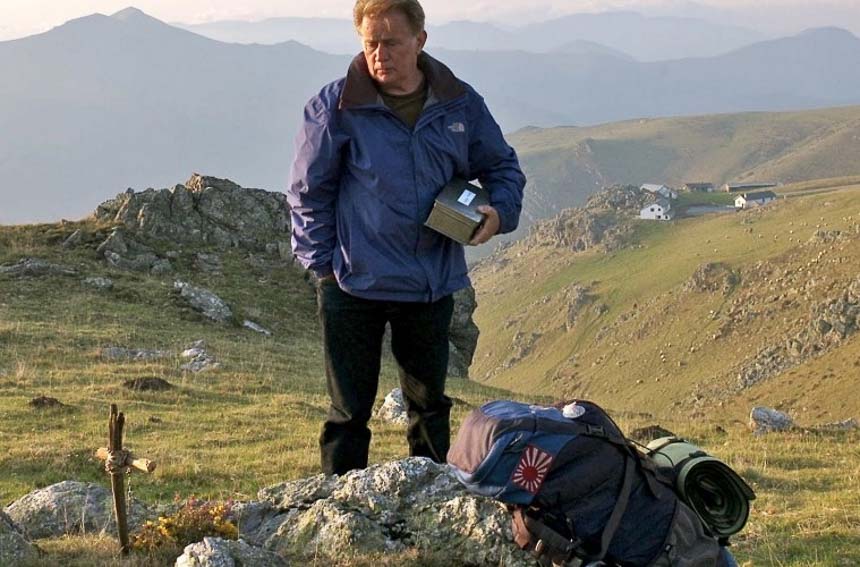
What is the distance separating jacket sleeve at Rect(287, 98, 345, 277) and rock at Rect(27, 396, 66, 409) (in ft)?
29.5

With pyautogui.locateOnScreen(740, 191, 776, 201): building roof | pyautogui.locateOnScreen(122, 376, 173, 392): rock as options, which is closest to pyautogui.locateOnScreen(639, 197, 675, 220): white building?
pyautogui.locateOnScreen(740, 191, 776, 201): building roof

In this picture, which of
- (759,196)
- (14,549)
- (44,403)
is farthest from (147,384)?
(759,196)

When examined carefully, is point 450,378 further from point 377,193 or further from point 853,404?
point 853,404

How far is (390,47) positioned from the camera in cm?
561

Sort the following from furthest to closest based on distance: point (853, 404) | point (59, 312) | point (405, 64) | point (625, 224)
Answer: point (625, 224), point (853, 404), point (59, 312), point (405, 64)

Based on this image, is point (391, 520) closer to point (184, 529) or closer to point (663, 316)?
point (184, 529)

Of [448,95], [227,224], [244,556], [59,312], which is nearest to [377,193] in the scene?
[448,95]

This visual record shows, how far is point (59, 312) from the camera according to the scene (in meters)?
21.8

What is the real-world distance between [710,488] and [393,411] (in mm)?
9713

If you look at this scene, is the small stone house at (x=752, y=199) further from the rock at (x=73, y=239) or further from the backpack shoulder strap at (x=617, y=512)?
the backpack shoulder strap at (x=617, y=512)

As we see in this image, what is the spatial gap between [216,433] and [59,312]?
10.9m

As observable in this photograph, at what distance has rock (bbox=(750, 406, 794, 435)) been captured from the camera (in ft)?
54.5

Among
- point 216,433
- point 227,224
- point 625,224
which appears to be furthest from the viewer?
point 625,224

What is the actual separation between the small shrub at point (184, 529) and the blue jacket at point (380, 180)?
5.74ft
